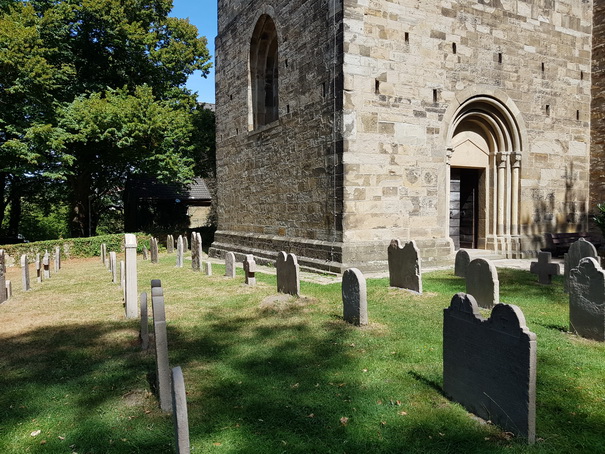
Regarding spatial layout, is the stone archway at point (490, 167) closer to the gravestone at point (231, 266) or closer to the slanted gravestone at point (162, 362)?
the gravestone at point (231, 266)

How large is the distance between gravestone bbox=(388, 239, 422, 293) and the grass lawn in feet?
1.20

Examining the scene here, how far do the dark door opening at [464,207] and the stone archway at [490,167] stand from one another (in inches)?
1.2

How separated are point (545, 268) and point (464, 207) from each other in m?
5.38

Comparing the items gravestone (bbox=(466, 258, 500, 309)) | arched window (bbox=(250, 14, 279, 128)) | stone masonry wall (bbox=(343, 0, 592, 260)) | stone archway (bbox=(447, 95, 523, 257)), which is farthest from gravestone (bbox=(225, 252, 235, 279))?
stone archway (bbox=(447, 95, 523, 257))

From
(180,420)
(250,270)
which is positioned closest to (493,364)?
(180,420)

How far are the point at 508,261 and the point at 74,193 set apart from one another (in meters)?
20.5

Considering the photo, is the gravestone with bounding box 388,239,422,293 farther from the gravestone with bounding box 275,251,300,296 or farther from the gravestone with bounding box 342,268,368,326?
the gravestone with bounding box 342,268,368,326

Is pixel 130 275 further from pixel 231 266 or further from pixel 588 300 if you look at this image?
pixel 588 300

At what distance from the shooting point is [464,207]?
13781 mm

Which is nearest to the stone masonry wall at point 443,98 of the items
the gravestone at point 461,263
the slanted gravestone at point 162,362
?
the gravestone at point 461,263

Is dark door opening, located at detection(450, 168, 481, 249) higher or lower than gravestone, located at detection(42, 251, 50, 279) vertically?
higher

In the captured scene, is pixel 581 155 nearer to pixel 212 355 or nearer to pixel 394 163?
pixel 394 163

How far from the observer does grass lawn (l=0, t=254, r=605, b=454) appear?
336 centimetres

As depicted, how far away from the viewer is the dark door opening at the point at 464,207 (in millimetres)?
13047
